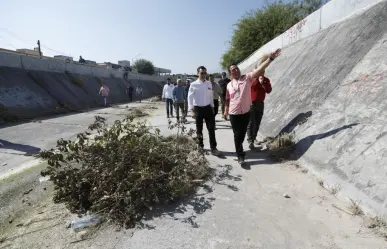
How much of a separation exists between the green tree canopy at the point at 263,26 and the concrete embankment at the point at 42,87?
14117 mm

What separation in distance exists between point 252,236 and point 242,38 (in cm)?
2592

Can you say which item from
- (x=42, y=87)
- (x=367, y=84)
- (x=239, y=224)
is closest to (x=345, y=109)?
(x=367, y=84)

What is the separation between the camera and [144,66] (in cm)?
7725

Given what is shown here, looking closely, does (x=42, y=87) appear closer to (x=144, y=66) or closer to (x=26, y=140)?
(x=26, y=140)

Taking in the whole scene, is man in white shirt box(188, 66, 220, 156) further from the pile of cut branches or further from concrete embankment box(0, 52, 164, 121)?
concrete embankment box(0, 52, 164, 121)

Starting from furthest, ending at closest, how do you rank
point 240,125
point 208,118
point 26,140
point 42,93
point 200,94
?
point 42,93, point 26,140, point 208,118, point 200,94, point 240,125

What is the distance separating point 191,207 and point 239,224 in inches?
26.6

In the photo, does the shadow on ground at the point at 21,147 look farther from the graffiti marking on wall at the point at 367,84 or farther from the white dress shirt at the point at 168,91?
the graffiti marking on wall at the point at 367,84

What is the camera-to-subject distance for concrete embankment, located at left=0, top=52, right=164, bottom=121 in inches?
509

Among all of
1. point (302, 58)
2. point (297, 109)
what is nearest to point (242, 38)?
point (302, 58)

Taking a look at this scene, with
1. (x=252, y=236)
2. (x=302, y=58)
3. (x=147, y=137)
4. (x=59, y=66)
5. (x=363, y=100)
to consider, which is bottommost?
(x=252, y=236)

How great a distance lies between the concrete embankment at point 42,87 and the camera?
42.4 feet

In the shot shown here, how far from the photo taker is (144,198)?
3.19 m

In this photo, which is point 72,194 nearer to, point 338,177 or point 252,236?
point 252,236
